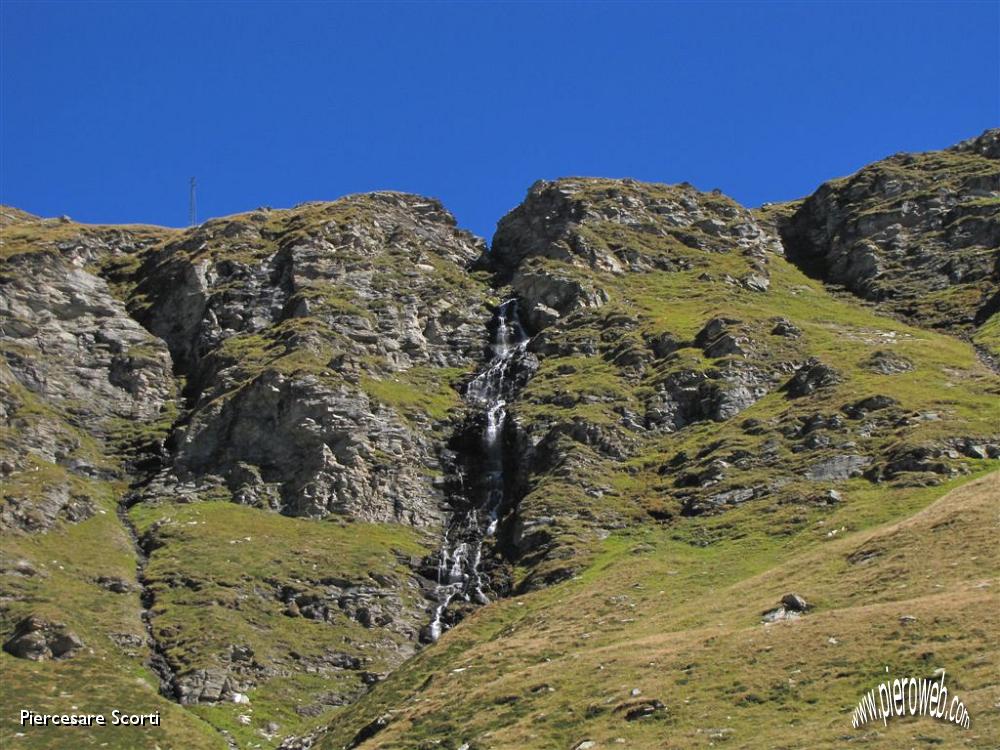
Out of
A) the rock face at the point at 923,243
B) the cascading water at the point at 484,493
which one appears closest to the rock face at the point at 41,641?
the cascading water at the point at 484,493

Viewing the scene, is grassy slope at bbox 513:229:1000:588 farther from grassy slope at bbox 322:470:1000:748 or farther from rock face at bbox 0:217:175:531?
rock face at bbox 0:217:175:531

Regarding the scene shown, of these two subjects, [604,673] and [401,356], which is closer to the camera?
[604,673]

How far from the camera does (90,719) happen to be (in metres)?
71.9

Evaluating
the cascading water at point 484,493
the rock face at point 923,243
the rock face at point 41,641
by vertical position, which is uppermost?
the rock face at point 923,243

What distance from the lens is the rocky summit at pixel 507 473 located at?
6375 centimetres

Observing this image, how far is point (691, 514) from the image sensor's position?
104m

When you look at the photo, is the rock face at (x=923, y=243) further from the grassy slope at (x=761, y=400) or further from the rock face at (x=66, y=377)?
the rock face at (x=66, y=377)

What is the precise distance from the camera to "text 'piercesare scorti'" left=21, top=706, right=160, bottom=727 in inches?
2788

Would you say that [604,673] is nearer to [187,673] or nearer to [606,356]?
[187,673]

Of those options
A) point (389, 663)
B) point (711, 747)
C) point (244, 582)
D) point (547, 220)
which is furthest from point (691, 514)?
point (547, 220)

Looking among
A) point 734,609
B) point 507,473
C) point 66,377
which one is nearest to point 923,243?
point 507,473

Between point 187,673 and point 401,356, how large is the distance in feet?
226

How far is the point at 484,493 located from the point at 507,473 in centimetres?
377

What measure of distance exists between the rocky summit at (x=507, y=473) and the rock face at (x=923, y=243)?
2.42 ft
